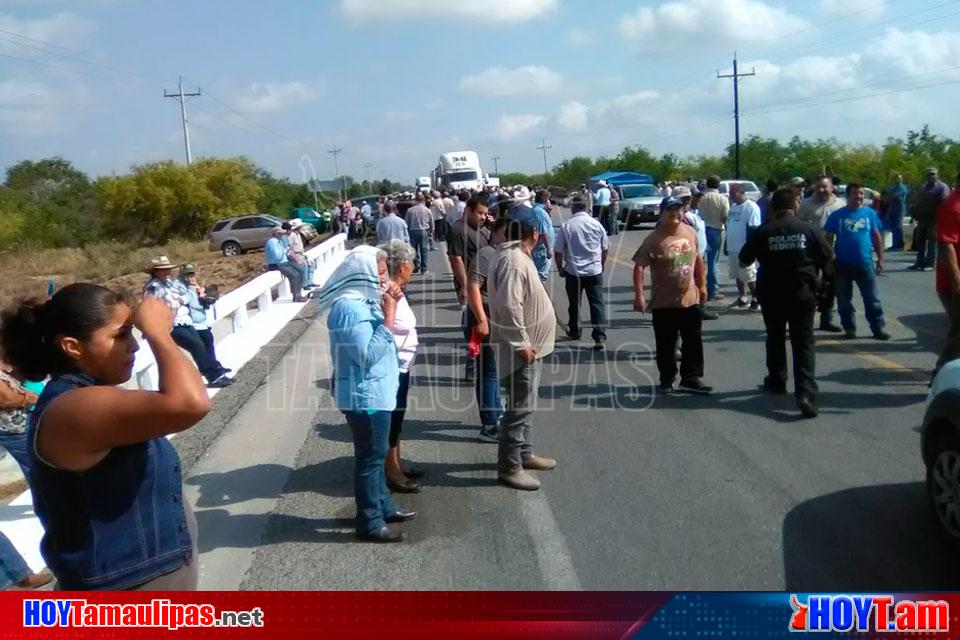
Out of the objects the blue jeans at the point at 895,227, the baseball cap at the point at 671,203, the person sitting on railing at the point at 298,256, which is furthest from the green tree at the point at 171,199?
the baseball cap at the point at 671,203

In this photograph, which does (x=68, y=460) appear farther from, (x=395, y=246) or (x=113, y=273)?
(x=113, y=273)

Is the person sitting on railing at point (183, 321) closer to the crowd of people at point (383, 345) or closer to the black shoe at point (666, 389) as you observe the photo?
the crowd of people at point (383, 345)

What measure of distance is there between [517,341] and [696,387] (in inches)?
108

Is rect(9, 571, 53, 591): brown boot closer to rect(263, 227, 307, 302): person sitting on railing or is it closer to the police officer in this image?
the police officer

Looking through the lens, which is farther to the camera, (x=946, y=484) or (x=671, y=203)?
(x=671, y=203)

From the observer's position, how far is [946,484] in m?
4.30

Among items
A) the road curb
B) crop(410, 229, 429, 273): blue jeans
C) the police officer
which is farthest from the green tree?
the police officer

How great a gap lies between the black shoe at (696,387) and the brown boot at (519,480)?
262cm

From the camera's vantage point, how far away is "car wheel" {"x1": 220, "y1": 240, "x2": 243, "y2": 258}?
3784cm

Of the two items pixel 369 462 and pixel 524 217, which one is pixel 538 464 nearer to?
pixel 369 462

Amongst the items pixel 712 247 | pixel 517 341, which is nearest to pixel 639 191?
pixel 712 247

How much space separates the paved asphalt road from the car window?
31.0 m

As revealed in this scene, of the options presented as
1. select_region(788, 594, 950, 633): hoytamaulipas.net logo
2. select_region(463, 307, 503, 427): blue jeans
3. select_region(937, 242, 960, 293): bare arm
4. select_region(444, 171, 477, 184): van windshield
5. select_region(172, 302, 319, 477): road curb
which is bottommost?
select_region(788, 594, 950, 633): hoytamaulipas.net logo

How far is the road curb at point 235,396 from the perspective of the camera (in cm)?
652
